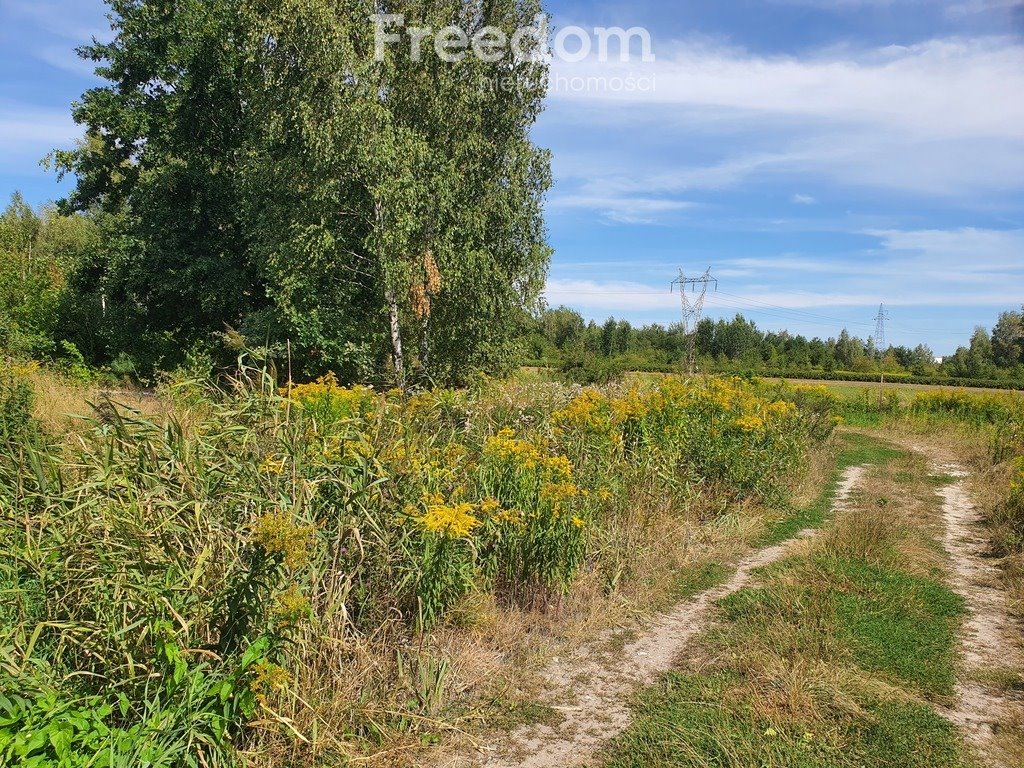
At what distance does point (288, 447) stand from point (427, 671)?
1.42m

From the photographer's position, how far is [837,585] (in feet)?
18.6

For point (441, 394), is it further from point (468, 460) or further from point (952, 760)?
point (952, 760)

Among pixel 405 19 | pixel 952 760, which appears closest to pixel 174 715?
pixel 952 760

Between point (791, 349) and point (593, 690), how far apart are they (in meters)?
47.6

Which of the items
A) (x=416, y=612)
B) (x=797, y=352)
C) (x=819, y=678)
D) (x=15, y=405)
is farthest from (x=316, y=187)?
(x=797, y=352)

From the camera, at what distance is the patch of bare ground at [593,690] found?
3.37 meters

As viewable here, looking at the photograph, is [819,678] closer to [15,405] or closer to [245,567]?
[245,567]

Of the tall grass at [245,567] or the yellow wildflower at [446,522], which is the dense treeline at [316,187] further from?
the yellow wildflower at [446,522]

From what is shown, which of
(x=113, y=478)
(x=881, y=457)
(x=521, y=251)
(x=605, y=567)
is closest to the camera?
(x=113, y=478)

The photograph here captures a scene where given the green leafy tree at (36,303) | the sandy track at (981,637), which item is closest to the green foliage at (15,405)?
the sandy track at (981,637)

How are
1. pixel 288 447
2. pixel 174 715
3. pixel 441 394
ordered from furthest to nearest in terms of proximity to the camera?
pixel 441 394, pixel 288 447, pixel 174 715

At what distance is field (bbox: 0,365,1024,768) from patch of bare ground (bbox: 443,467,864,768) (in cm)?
2

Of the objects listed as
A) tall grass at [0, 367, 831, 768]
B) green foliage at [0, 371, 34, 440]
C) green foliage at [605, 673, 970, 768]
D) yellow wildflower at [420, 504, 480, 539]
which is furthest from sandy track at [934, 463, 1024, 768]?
green foliage at [0, 371, 34, 440]

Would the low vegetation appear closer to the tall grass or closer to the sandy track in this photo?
the sandy track
